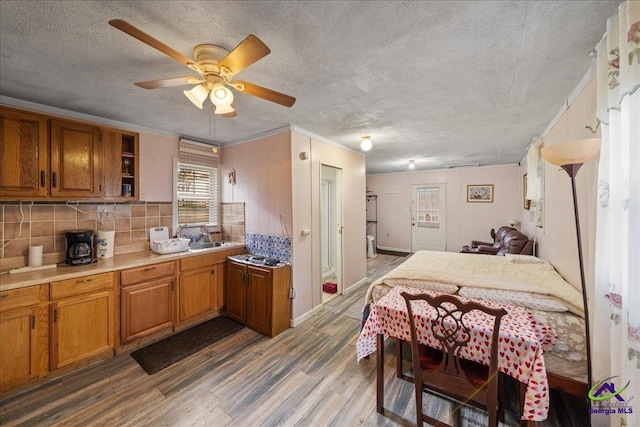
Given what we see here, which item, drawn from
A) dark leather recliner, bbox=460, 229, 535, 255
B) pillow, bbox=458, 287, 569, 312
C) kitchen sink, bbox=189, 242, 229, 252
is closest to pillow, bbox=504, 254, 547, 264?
dark leather recliner, bbox=460, 229, 535, 255

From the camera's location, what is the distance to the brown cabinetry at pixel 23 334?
183 cm

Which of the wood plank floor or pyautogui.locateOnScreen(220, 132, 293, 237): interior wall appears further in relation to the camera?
pyautogui.locateOnScreen(220, 132, 293, 237): interior wall

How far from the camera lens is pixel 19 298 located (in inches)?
74.3

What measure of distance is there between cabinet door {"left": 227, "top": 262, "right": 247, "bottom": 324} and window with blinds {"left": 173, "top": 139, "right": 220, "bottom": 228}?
97 cm

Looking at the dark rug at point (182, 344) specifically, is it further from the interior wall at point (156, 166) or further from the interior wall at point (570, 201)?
the interior wall at point (570, 201)

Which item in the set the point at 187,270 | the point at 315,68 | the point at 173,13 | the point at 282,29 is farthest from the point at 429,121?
the point at 187,270

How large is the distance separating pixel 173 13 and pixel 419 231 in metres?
6.93

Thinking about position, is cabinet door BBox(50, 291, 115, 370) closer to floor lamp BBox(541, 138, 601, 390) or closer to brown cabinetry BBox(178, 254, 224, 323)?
brown cabinetry BBox(178, 254, 224, 323)

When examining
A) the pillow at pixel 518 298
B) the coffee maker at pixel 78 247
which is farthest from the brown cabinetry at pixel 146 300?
the pillow at pixel 518 298

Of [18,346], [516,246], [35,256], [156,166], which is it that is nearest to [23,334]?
[18,346]

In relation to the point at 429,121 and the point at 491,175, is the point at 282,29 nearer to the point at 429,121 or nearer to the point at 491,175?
the point at 429,121

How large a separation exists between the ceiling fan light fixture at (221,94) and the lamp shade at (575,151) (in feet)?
6.34

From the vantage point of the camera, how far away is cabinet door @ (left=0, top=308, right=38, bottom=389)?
1.83 metres

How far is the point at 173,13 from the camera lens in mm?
1233
